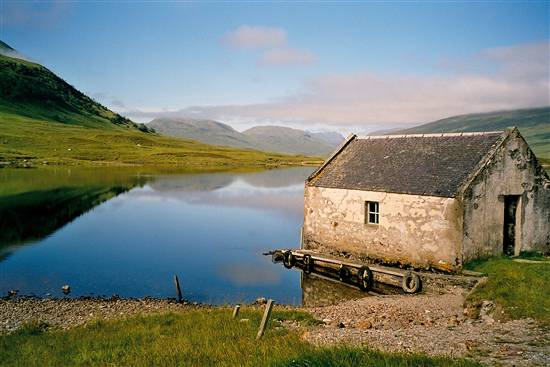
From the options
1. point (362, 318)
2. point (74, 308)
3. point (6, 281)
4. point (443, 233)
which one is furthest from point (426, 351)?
point (6, 281)

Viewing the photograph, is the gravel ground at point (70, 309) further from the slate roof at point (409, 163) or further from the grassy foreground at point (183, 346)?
the slate roof at point (409, 163)

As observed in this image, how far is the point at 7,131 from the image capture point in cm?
15712

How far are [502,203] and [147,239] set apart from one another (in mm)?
30504

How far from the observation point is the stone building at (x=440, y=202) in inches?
958

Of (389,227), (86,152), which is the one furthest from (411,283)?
(86,152)

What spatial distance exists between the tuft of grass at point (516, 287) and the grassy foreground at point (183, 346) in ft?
25.2

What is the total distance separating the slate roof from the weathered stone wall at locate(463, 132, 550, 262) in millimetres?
896

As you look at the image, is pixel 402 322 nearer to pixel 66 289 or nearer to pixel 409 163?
pixel 409 163

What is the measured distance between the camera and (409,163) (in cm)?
2850

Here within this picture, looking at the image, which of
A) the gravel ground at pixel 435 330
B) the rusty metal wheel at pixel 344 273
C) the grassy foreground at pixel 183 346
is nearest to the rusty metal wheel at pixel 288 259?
the rusty metal wheel at pixel 344 273

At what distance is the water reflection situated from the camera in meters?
28.8

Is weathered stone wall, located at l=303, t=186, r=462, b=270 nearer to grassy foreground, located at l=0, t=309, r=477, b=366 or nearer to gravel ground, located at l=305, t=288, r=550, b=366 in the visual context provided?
gravel ground, located at l=305, t=288, r=550, b=366

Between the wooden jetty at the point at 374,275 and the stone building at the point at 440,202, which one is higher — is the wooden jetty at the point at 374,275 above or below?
below

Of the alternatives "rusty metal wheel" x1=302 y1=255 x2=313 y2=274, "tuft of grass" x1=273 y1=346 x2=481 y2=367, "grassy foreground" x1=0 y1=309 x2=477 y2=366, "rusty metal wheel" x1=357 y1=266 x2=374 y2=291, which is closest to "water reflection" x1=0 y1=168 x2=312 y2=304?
"rusty metal wheel" x1=302 y1=255 x2=313 y2=274
